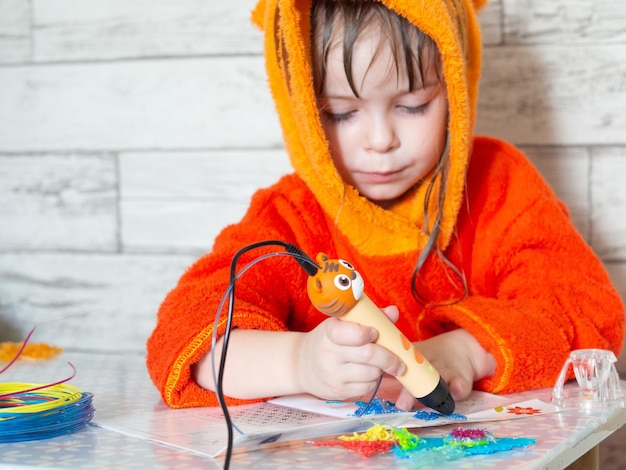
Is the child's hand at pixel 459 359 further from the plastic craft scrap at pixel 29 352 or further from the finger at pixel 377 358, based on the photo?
the plastic craft scrap at pixel 29 352

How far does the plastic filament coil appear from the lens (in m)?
0.70

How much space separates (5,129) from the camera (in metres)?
1.53

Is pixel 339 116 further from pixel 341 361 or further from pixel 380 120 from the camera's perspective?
pixel 341 361

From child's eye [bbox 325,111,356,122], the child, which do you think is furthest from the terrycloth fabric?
child's eye [bbox 325,111,356,122]

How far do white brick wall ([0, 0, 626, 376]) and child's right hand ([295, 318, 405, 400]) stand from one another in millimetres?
634

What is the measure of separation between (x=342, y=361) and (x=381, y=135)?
306mm

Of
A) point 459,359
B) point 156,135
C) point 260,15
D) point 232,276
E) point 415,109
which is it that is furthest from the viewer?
point 156,135

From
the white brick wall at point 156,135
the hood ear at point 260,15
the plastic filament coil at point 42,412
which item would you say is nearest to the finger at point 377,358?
the plastic filament coil at point 42,412

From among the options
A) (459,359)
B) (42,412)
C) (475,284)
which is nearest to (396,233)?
(475,284)

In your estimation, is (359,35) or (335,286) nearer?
(335,286)

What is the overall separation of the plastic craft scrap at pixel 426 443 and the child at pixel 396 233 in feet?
0.23

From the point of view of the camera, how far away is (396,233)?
41.2 inches

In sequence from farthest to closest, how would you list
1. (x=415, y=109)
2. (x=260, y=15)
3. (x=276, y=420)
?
(x=260, y=15)
(x=415, y=109)
(x=276, y=420)

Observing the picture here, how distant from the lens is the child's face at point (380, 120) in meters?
0.93
